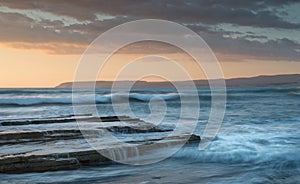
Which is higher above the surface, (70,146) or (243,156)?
(70,146)

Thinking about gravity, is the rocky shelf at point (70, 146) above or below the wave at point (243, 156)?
above

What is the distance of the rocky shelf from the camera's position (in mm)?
5891

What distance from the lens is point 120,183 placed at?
17.5ft

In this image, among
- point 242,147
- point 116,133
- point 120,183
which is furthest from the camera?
point 116,133

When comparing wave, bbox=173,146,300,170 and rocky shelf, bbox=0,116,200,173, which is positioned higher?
rocky shelf, bbox=0,116,200,173

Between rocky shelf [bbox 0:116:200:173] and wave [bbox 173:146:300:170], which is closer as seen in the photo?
rocky shelf [bbox 0:116:200:173]

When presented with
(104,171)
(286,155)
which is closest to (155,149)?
(104,171)

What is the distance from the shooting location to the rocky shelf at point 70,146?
5.89 metres

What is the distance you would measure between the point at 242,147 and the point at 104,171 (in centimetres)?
365

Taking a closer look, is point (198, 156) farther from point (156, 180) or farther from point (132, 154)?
point (156, 180)

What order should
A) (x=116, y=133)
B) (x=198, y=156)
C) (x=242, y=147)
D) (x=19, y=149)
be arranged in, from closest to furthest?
1. (x=19, y=149)
2. (x=198, y=156)
3. (x=242, y=147)
4. (x=116, y=133)

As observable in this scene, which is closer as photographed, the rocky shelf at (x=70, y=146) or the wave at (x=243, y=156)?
the rocky shelf at (x=70, y=146)

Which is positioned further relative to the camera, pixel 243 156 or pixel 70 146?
pixel 243 156

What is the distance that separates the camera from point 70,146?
7223mm
